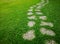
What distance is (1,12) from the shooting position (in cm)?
598

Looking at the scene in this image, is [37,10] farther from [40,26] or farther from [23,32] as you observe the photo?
[23,32]

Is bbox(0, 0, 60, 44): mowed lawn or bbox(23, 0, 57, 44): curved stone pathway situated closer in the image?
bbox(0, 0, 60, 44): mowed lawn

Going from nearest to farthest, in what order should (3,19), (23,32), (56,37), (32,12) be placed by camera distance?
(56,37) → (23,32) → (3,19) → (32,12)

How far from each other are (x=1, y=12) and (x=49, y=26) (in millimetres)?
2523

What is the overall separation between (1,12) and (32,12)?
1.42 m

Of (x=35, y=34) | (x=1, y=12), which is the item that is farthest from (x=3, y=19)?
(x=35, y=34)

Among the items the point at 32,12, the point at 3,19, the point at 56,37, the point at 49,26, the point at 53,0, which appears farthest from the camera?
the point at 53,0

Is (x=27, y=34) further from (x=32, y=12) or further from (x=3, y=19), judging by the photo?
(x=32, y=12)

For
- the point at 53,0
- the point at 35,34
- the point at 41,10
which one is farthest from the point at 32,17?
the point at 53,0

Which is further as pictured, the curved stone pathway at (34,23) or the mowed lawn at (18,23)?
the curved stone pathway at (34,23)

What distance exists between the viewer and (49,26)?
454cm

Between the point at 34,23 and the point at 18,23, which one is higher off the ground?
the point at 18,23

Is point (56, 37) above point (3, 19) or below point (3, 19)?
below

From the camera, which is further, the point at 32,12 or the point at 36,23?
the point at 32,12
